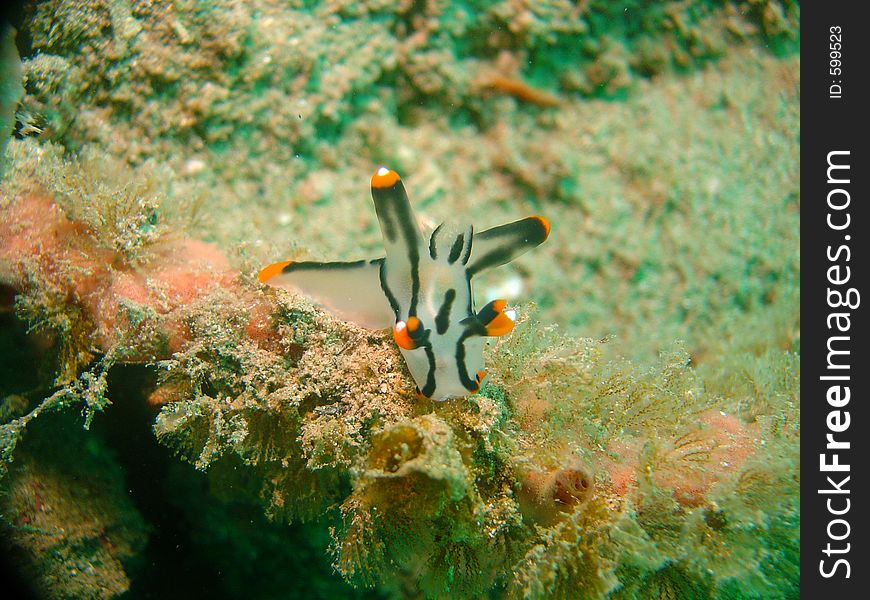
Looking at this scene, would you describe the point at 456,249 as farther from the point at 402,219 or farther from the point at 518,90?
the point at 518,90

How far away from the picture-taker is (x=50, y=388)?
223 centimetres

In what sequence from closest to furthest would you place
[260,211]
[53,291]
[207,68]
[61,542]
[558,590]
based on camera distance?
[558,590], [53,291], [61,542], [207,68], [260,211]

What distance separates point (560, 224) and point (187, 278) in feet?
8.16

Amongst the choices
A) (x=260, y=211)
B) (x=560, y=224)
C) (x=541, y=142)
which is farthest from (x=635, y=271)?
(x=260, y=211)

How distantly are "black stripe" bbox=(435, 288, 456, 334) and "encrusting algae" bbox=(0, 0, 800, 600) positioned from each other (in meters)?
0.02

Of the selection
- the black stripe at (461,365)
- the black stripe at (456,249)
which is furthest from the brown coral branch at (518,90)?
the black stripe at (461,365)

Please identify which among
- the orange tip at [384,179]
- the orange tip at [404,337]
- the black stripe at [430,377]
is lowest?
the black stripe at [430,377]

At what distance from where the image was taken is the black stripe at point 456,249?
1.84 m

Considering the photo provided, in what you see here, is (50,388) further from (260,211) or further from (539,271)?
(539,271)

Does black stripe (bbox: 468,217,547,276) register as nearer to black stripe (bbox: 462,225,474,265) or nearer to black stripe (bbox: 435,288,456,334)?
black stripe (bbox: 462,225,474,265)

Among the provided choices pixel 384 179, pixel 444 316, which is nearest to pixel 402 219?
pixel 384 179
